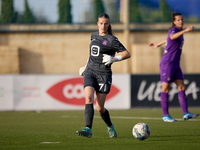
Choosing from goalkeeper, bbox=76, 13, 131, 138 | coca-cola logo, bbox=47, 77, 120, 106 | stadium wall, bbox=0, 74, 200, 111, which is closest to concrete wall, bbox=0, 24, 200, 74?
stadium wall, bbox=0, 74, 200, 111

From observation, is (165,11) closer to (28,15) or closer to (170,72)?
(28,15)

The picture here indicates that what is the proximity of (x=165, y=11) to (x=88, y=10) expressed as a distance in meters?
3.91

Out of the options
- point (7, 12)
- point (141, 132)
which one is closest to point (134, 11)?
point (7, 12)

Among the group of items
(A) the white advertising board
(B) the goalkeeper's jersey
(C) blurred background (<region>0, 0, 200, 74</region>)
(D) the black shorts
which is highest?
(C) blurred background (<region>0, 0, 200, 74</region>)

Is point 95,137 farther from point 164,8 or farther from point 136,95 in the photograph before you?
point 164,8

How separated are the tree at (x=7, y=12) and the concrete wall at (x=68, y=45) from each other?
1.20ft

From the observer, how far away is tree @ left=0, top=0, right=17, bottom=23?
64.9 feet

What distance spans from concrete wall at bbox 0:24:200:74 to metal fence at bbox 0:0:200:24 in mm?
360

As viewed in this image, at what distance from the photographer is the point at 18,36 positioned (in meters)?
20.4

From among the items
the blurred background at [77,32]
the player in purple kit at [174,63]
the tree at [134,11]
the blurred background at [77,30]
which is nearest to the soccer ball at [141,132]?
the player in purple kit at [174,63]

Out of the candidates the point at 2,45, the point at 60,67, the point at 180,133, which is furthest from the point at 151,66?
the point at 180,133

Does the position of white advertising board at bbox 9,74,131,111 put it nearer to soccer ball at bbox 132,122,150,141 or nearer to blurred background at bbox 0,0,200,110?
blurred background at bbox 0,0,200,110

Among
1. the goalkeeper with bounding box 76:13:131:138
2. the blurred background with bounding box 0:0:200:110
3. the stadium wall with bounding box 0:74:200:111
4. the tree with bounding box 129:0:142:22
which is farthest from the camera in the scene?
the tree with bounding box 129:0:142:22

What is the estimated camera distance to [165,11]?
19875mm
